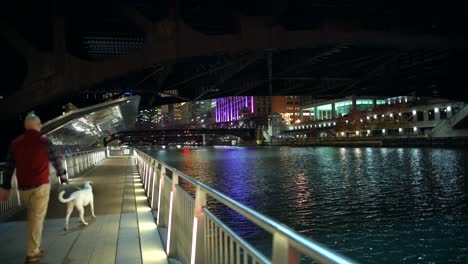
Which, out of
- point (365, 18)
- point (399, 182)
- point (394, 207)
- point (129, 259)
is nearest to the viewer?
point (129, 259)

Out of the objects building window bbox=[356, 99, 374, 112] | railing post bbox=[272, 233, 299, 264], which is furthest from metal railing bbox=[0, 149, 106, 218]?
building window bbox=[356, 99, 374, 112]

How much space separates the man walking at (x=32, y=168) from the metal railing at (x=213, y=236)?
205 centimetres

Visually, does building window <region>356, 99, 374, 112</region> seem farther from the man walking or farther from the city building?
the man walking

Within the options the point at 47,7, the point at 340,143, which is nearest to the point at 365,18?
the point at 47,7

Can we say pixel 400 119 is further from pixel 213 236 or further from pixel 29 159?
pixel 213 236

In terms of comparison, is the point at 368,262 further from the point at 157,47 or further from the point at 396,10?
the point at 396,10

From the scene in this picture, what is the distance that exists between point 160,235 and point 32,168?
3.23 meters

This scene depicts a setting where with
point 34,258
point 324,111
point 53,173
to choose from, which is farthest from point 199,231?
point 324,111

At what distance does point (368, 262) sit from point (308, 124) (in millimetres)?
167522

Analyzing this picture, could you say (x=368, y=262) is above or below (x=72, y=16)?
below

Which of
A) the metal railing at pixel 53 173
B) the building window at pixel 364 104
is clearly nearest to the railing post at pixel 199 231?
the metal railing at pixel 53 173

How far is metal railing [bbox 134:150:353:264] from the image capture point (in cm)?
264

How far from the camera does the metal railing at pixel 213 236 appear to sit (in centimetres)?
264

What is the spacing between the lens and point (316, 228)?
48.8ft
